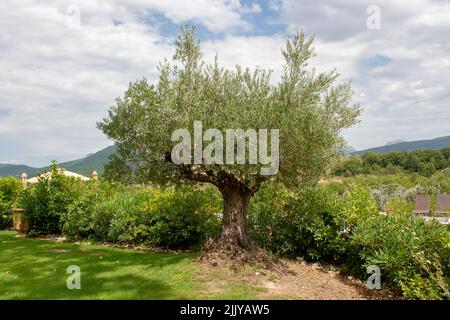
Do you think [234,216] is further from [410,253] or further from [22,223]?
[22,223]

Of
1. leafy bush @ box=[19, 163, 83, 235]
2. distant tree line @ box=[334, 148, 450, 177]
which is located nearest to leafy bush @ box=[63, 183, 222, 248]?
leafy bush @ box=[19, 163, 83, 235]

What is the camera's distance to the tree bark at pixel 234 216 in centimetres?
1033

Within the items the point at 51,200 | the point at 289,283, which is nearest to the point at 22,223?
the point at 51,200

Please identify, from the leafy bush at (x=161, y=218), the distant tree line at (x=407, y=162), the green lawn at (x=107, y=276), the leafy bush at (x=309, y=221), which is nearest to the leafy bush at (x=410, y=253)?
the leafy bush at (x=309, y=221)

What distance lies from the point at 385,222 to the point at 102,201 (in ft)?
37.0

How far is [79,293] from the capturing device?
26.2 ft

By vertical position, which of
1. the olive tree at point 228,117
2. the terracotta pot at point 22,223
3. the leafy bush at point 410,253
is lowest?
the terracotta pot at point 22,223

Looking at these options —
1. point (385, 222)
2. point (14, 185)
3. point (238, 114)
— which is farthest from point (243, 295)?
point (14, 185)

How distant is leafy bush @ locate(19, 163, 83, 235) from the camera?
17.0m

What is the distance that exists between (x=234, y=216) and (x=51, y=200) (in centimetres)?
1016

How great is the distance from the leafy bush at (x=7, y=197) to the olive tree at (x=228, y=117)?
14.5m

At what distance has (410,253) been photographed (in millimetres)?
8453

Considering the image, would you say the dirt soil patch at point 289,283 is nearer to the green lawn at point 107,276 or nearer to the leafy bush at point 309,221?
the green lawn at point 107,276
